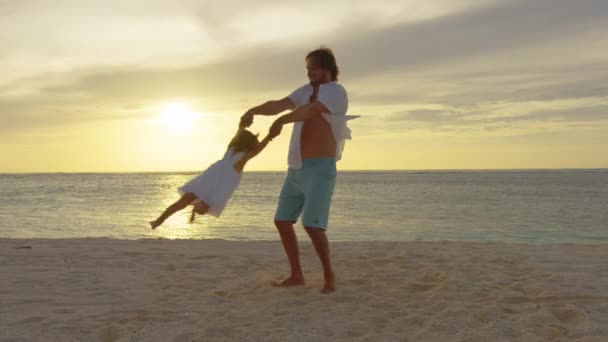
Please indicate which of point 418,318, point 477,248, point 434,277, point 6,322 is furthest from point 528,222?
point 6,322

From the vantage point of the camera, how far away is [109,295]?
5.48m

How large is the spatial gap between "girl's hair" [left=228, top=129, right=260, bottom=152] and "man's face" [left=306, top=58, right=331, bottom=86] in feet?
2.46

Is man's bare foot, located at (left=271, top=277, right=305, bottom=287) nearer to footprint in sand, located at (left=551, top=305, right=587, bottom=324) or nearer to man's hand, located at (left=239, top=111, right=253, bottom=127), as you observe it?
man's hand, located at (left=239, top=111, right=253, bottom=127)

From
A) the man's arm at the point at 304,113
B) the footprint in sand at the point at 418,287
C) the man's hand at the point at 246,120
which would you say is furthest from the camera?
the footprint in sand at the point at 418,287

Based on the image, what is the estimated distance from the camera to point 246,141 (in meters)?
5.32

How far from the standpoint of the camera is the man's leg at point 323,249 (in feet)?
17.4

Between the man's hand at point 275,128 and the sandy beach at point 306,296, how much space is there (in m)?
1.50

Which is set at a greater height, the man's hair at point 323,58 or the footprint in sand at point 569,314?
the man's hair at point 323,58

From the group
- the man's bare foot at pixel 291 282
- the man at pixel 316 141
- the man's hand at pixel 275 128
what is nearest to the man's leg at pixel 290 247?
the man's bare foot at pixel 291 282

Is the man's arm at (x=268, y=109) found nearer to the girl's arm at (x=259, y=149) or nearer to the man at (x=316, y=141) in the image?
the man at (x=316, y=141)

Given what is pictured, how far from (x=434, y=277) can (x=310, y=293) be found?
1442mm

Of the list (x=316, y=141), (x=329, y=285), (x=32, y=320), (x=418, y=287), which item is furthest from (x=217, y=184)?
(x=418, y=287)

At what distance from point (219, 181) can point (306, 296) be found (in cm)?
132

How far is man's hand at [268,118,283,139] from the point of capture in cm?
503
